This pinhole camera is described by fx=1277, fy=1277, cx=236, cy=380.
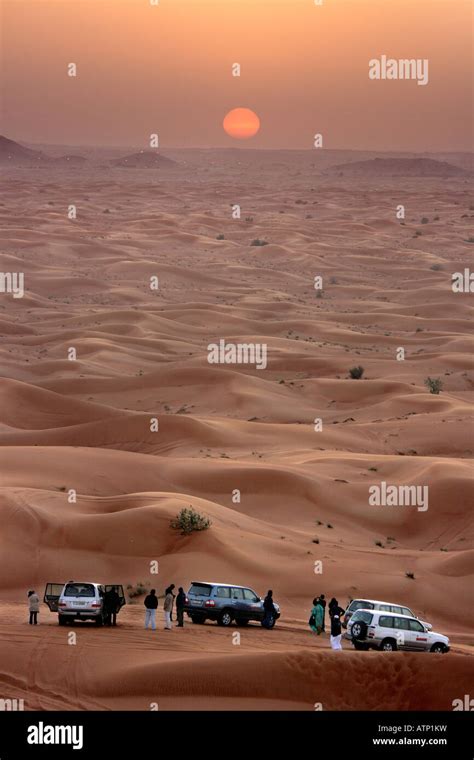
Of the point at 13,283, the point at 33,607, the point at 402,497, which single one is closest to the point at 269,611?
the point at 33,607

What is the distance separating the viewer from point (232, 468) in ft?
115

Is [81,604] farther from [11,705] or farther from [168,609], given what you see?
[11,705]

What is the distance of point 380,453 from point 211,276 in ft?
185

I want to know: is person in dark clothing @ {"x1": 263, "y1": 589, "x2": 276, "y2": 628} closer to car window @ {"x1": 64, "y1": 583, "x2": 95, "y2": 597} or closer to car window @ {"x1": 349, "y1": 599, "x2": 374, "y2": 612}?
car window @ {"x1": 349, "y1": 599, "x2": 374, "y2": 612}

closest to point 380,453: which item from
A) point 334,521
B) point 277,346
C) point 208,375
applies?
point 334,521

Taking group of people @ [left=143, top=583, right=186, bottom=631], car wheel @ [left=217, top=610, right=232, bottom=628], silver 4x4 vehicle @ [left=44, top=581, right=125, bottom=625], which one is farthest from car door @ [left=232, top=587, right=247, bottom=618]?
silver 4x4 vehicle @ [left=44, top=581, right=125, bottom=625]

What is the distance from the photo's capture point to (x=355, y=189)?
185000mm

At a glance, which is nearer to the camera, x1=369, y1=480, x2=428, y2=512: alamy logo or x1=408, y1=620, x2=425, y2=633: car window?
x1=408, y1=620, x2=425, y2=633: car window

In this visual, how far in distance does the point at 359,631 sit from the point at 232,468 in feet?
45.0

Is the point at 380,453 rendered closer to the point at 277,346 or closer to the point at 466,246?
the point at 277,346

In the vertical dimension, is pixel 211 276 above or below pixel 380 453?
above
